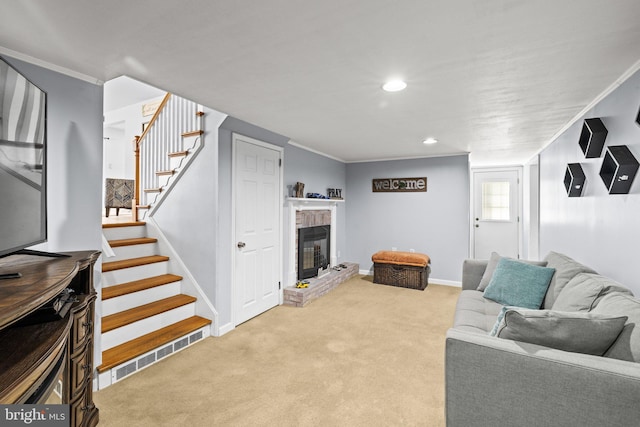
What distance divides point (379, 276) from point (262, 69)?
399 cm

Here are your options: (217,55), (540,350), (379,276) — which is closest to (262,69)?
(217,55)

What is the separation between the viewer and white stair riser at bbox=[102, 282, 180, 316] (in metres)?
2.62

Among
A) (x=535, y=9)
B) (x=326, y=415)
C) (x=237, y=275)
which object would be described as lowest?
(x=326, y=415)

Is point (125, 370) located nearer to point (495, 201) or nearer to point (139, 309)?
point (139, 309)

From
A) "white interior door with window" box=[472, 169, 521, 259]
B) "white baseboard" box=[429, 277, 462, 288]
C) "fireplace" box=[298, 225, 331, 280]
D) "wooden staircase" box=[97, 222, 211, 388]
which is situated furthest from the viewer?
"white interior door with window" box=[472, 169, 521, 259]

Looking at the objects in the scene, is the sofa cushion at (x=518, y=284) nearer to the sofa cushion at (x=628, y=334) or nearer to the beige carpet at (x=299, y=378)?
the beige carpet at (x=299, y=378)

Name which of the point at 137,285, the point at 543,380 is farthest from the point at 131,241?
the point at 543,380

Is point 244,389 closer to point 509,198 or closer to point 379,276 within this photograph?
point 379,276

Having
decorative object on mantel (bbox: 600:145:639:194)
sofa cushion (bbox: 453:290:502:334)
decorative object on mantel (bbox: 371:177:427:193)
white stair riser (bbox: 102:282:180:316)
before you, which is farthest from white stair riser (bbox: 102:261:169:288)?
decorative object on mantel (bbox: 600:145:639:194)

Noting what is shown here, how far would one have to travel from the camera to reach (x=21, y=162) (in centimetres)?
131

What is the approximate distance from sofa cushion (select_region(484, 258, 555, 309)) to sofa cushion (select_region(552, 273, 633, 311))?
1.15ft

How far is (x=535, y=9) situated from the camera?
1333 millimetres

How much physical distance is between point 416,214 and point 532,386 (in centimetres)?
429

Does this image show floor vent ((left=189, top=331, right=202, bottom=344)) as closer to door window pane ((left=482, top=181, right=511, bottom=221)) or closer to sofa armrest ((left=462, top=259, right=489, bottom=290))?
sofa armrest ((left=462, top=259, right=489, bottom=290))
